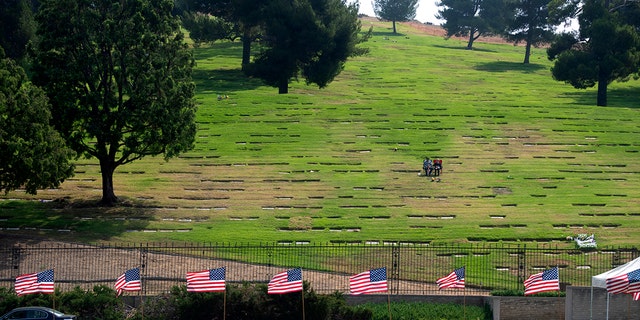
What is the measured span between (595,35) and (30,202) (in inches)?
1938

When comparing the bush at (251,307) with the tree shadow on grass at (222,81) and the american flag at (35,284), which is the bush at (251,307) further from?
the tree shadow on grass at (222,81)

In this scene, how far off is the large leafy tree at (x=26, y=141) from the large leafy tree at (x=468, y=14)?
304ft

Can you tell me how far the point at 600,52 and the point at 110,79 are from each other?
1784 inches

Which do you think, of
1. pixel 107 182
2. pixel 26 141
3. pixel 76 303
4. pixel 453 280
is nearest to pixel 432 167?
pixel 107 182

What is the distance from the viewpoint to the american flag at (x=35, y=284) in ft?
93.4

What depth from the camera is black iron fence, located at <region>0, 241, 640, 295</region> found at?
108 ft

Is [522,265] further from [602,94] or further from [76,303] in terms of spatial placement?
[602,94]

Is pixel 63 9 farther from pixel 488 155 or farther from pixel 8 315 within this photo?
pixel 488 155

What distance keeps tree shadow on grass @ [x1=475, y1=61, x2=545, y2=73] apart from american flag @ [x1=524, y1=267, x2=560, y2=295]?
74309mm

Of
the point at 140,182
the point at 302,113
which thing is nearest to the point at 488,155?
the point at 302,113

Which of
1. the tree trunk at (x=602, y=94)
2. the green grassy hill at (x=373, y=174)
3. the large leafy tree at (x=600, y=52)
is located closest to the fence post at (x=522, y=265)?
the green grassy hill at (x=373, y=174)

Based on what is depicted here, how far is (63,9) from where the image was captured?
44562mm

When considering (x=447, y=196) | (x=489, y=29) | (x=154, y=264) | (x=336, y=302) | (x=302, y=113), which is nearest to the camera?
(x=336, y=302)

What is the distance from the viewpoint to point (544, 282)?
97.5 feet
